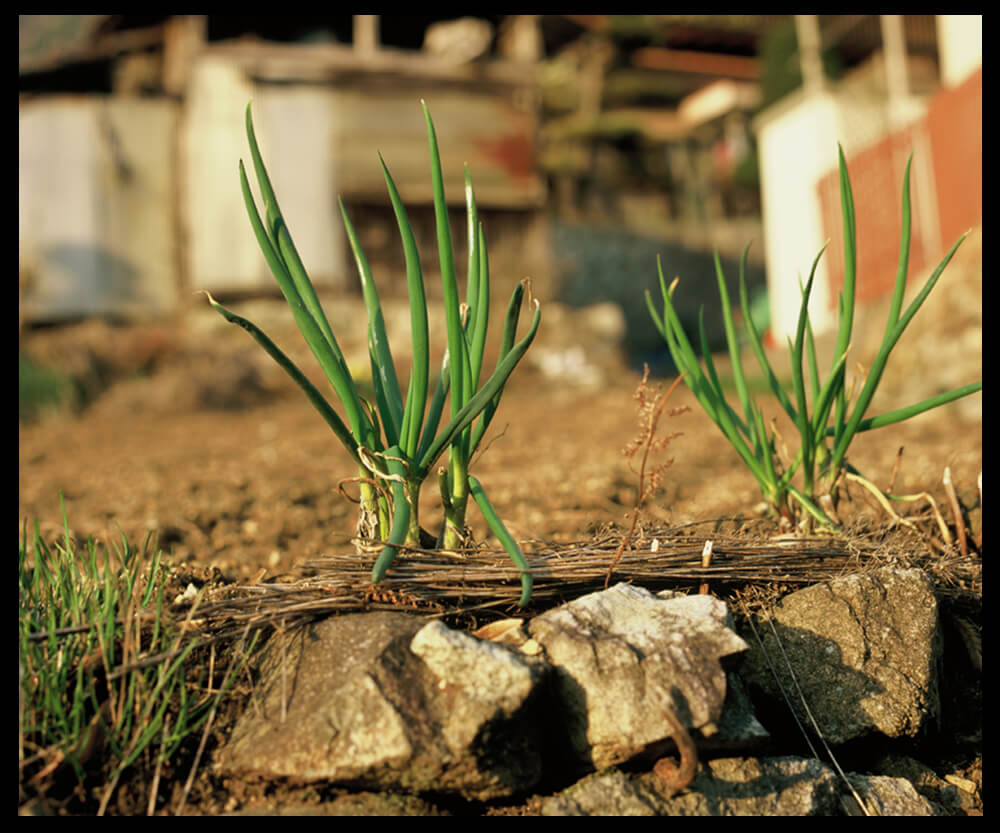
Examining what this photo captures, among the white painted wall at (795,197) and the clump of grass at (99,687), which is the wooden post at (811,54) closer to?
the white painted wall at (795,197)

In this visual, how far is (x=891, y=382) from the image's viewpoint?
5590 millimetres

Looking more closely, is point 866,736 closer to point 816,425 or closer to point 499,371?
point 816,425

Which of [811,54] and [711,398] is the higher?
[811,54]

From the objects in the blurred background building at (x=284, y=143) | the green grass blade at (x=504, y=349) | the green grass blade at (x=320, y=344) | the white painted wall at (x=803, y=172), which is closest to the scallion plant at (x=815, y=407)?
the green grass blade at (x=504, y=349)

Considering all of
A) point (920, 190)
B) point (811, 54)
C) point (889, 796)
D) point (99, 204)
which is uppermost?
point (811, 54)

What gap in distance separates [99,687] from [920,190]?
746 centimetres

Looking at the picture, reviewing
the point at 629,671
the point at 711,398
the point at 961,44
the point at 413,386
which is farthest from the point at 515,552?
the point at 961,44

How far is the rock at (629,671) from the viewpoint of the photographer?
4.16ft

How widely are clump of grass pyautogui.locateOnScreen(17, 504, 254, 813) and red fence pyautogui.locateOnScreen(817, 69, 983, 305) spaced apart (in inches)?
238

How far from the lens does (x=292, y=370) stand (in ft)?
4.70

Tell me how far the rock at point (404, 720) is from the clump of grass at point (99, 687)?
112 millimetres

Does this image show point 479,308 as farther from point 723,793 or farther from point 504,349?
point 723,793

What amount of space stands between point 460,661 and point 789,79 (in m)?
16.4
